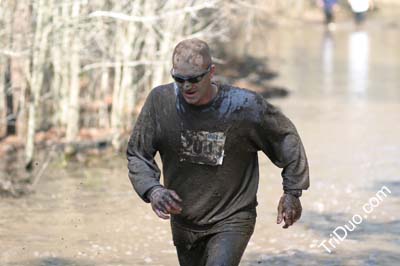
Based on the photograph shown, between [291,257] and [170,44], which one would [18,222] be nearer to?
[291,257]

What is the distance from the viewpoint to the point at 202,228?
5.82 metres

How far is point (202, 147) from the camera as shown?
18.7 ft

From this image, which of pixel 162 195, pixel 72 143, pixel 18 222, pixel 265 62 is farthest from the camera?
pixel 265 62

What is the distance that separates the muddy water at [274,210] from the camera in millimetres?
9031

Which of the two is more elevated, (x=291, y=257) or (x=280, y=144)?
(x=280, y=144)

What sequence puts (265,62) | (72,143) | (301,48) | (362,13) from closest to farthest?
1. (72,143)
2. (265,62)
3. (301,48)
4. (362,13)

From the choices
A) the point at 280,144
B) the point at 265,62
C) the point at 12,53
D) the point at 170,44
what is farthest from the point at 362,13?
the point at 280,144

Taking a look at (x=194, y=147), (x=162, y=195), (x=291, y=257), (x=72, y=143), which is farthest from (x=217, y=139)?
(x=72, y=143)

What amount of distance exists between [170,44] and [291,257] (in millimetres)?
5964

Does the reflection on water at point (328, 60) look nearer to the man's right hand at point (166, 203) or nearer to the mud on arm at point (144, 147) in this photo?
the mud on arm at point (144, 147)

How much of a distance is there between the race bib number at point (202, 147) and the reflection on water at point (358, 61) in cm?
1589

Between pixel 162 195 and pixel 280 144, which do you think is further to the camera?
pixel 280 144

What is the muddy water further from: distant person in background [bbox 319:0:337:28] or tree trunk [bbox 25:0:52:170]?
distant person in background [bbox 319:0:337:28]

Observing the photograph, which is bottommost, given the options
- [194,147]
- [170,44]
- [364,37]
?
[364,37]
